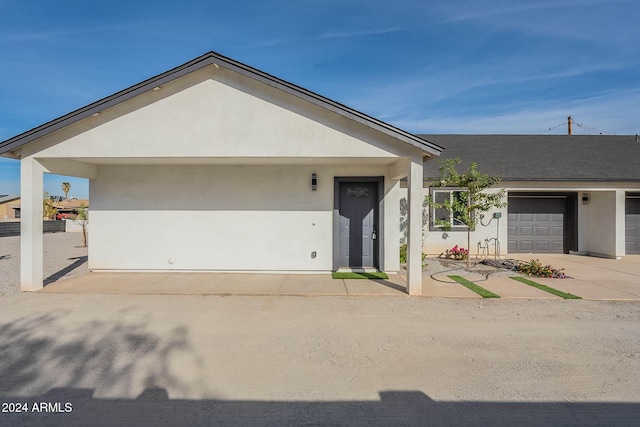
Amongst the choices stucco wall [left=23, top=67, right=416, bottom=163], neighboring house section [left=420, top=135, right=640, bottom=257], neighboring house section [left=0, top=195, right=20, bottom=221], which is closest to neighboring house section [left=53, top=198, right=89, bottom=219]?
neighboring house section [left=0, top=195, right=20, bottom=221]

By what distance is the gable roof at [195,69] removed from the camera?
6422mm

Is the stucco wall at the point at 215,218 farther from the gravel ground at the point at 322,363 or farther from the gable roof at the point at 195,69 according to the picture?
the gravel ground at the point at 322,363

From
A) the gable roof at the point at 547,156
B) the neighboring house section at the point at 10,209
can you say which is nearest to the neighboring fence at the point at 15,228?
the neighboring house section at the point at 10,209

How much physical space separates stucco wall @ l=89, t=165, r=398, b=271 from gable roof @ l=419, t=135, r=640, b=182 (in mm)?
5169

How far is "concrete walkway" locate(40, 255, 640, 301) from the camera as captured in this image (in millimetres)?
6770

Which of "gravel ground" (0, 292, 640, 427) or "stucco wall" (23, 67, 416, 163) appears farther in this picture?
"stucco wall" (23, 67, 416, 163)

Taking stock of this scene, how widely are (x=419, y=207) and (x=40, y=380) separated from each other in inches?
241

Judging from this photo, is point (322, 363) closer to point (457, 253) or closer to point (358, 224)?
point (358, 224)

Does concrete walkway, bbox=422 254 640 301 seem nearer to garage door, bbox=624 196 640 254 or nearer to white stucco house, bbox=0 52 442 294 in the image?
white stucco house, bbox=0 52 442 294

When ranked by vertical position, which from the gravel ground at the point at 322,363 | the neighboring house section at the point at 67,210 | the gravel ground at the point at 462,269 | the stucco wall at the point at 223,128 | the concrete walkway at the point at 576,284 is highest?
the stucco wall at the point at 223,128

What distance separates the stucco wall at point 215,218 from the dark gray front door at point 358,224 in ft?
1.08

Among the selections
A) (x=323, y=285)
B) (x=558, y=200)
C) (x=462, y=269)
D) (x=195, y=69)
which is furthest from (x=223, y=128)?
(x=558, y=200)

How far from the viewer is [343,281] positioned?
7719mm

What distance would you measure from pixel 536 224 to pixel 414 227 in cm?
873
